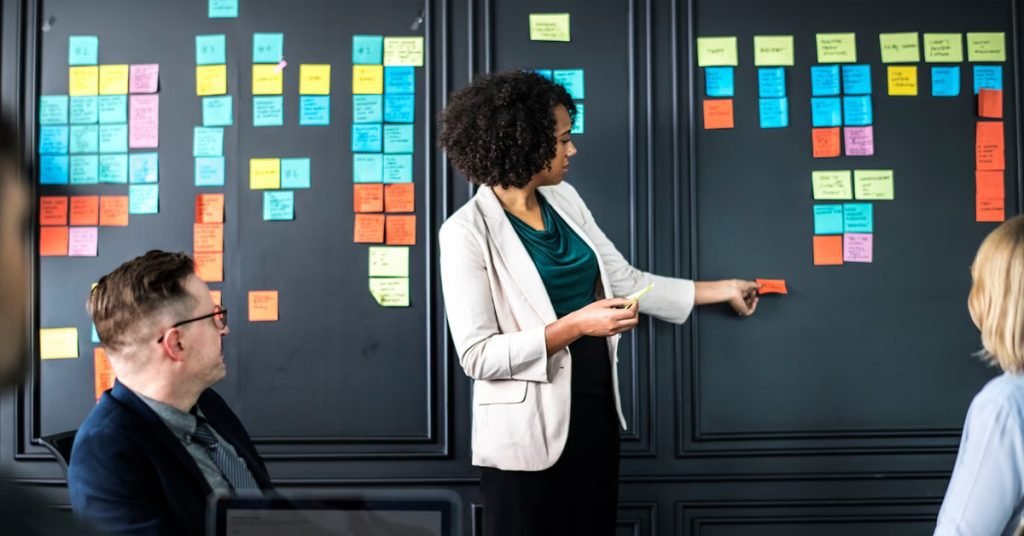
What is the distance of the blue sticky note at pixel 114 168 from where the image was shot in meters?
3.05

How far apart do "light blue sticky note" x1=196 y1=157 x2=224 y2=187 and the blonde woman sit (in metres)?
2.26

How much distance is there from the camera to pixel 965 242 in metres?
3.04

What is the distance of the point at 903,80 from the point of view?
120 inches

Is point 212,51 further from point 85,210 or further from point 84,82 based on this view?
point 85,210

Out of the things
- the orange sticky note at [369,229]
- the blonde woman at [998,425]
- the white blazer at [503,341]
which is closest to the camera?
the blonde woman at [998,425]

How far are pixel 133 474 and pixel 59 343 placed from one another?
1.72 m

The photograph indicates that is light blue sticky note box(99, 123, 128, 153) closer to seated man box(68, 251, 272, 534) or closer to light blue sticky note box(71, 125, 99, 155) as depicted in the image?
light blue sticky note box(71, 125, 99, 155)

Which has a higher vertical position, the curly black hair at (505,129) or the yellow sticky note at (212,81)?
the yellow sticky note at (212,81)

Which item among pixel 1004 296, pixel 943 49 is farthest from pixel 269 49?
pixel 1004 296

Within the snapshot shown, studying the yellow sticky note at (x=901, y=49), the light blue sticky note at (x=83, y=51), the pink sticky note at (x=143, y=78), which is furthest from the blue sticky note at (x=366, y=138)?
the yellow sticky note at (x=901, y=49)

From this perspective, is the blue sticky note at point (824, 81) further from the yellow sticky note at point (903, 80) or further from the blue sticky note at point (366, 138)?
the blue sticky note at point (366, 138)

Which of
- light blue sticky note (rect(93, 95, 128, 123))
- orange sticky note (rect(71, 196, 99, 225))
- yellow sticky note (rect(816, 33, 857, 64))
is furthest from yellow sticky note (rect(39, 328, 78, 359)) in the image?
yellow sticky note (rect(816, 33, 857, 64))

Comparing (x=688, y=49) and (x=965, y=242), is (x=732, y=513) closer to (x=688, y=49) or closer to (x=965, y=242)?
(x=965, y=242)

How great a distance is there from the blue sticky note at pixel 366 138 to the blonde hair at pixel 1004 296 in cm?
190
